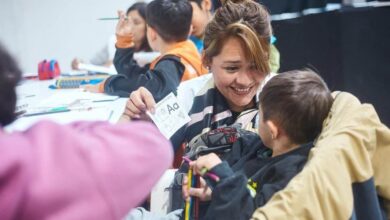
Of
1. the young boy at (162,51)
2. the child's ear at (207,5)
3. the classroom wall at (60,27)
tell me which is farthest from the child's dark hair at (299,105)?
the classroom wall at (60,27)

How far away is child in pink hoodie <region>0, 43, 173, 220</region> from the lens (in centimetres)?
46

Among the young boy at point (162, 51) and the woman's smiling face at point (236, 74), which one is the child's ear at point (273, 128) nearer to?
the woman's smiling face at point (236, 74)

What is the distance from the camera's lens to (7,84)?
0.53m

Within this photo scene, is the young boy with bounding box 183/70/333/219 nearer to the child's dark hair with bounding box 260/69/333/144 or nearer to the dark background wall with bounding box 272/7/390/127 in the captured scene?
the child's dark hair with bounding box 260/69/333/144

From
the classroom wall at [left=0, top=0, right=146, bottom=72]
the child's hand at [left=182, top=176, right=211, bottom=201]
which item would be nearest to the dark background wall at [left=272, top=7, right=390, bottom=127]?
the child's hand at [left=182, top=176, right=211, bottom=201]

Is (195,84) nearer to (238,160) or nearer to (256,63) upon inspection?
(256,63)

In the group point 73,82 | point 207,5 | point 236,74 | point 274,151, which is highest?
point 207,5

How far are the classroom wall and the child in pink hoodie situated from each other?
367 cm

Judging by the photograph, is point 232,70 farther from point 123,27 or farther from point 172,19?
point 123,27

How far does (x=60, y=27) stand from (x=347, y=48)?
2759 mm

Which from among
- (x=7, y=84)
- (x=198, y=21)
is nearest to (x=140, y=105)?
(x=7, y=84)

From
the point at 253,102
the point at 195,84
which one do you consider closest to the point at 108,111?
the point at 195,84

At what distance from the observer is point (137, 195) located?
55cm

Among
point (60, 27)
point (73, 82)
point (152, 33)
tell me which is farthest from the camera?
point (60, 27)
